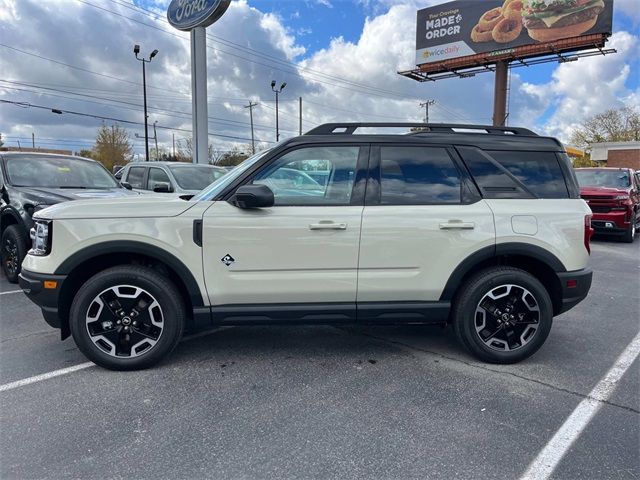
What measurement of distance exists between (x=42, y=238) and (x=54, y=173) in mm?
4136

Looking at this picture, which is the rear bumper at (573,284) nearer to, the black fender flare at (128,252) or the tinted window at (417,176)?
the tinted window at (417,176)

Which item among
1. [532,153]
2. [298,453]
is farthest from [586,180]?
[298,453]

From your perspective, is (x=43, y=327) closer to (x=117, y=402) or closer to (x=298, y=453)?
(x=117, y=402)

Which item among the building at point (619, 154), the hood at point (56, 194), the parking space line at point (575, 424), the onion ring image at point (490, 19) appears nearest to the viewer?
the parking space line at point (575, 424)

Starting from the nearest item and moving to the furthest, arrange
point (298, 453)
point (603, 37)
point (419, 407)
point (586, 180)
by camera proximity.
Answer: point (298, 453)
point (419, 407)
point (586, 180)
point (603, 37)

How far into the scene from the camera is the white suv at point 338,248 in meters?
3.35

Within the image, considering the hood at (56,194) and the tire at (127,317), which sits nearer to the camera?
the tire at (127,317)

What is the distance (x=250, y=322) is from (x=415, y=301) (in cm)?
132

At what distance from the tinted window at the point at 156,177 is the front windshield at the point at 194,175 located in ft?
0.60

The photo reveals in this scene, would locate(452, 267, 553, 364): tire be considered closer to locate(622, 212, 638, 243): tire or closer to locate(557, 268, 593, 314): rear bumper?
locate(557, 268, 593, 314): rear bumper

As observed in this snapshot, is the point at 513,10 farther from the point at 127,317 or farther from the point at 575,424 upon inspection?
the point at 127,317

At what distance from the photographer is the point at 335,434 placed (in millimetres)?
2691

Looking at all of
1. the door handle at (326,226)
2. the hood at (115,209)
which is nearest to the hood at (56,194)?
the hood at (115,209)

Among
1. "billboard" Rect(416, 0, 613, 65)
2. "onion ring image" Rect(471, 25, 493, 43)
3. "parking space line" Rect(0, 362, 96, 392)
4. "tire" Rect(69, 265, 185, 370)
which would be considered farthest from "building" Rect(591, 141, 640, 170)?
"parking space line" Rect(0, 362, 96, 392)
